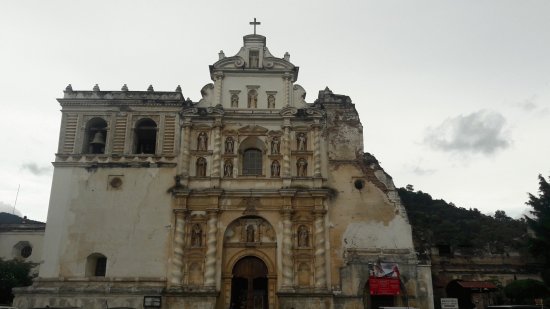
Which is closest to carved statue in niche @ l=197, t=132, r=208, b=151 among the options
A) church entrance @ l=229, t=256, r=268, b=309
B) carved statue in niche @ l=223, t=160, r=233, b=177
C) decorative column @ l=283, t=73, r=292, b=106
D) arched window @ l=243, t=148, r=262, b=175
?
carved statue in niche @ l=223, t=160, r=233, b=177

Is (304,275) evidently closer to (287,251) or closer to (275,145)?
(287,251)

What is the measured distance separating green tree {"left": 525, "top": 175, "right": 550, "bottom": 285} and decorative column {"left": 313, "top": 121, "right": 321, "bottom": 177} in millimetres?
11737

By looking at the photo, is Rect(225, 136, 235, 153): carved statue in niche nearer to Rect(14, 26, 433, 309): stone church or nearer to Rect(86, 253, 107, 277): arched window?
Rect(14, 26, 433, 309): stone church

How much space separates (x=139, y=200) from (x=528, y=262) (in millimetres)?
24907

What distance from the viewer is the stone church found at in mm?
24125

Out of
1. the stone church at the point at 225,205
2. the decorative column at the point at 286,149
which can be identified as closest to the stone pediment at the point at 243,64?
the stone church at the point at 225,205

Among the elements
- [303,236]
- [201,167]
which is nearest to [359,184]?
[303,236]

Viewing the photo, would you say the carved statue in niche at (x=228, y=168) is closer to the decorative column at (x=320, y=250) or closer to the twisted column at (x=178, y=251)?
the twisted column at (x=178, y=251)

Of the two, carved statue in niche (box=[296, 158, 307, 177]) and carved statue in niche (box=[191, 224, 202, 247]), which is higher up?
carved statue in niche (box=[296, 158, 307, 177])

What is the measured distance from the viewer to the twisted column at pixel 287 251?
78.9ft

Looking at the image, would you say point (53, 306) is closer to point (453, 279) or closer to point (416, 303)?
point (416, 303)

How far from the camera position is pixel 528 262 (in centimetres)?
3156

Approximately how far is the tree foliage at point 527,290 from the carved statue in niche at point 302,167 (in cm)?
1266

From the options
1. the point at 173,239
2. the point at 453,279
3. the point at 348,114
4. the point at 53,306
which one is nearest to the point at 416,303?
the point at 453,279
